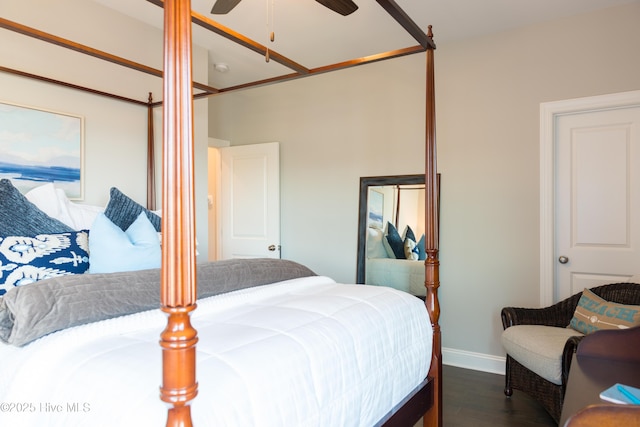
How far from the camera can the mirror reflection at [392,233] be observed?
3.80 metres

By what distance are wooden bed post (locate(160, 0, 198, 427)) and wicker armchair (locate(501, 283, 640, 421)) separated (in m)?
2.19

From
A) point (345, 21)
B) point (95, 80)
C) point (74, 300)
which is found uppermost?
point (345, 21)

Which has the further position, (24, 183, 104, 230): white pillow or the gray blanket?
(24, 183, 104, 230): white pillow

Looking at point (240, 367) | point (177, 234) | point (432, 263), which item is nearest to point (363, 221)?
point (432, 263)

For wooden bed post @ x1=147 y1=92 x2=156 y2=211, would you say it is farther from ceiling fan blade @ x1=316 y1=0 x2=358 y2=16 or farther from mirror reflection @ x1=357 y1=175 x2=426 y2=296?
mirror reflection @ x1=357 y1=175 x2=426 y2=296

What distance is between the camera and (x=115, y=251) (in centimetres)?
211

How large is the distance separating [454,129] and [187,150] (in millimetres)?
3105

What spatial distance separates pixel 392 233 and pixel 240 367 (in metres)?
2.94

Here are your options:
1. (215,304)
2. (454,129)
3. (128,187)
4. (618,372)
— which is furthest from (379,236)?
(618,372)

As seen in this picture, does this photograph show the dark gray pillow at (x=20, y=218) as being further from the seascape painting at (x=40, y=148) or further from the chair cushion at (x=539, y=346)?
the chair cushion at (x=539, y=346)

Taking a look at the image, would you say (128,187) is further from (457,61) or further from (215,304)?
(457,61)

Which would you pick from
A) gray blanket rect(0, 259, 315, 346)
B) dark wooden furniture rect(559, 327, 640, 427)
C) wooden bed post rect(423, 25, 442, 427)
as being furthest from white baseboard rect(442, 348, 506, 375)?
gray blanket rect(0, 259, 315, 346)

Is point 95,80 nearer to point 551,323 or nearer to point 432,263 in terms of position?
point 432,263

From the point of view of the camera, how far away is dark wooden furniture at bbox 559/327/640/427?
3.61ft
